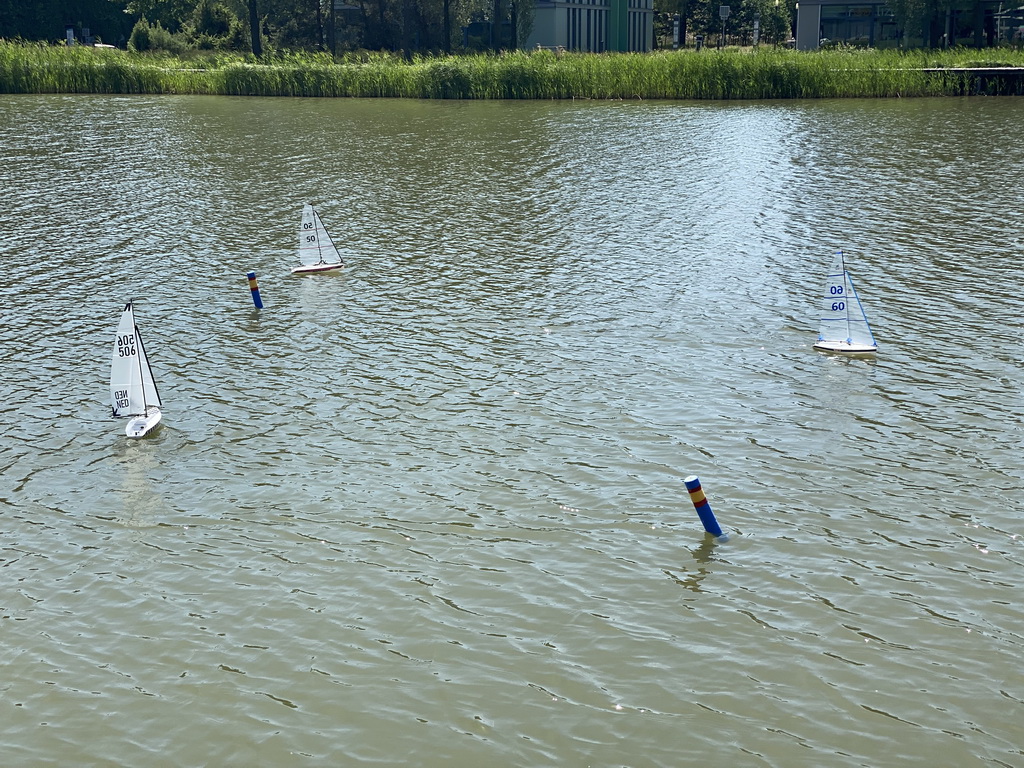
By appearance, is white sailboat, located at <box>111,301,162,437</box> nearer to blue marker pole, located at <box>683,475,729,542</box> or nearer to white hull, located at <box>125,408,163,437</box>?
white hull, located at <box>125,408,163,437</box>

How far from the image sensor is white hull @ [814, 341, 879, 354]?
58.4ft

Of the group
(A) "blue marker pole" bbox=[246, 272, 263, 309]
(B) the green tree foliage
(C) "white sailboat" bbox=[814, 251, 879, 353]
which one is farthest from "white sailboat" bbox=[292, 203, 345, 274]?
(B) the green tree foliage

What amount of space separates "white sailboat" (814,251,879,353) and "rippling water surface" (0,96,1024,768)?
51 cm

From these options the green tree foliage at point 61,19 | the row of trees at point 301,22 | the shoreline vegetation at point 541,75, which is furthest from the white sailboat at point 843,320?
the green tree foliage at point 61,19

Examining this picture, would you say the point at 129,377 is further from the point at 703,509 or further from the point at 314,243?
the point at 314,243

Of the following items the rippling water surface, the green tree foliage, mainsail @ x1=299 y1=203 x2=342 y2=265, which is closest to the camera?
the rippling water surface

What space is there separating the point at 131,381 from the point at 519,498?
6.01m

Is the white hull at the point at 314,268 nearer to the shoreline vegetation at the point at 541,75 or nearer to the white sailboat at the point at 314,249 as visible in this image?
the white sailboat at the point at 314,249

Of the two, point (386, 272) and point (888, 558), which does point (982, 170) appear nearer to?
point (386, 272)

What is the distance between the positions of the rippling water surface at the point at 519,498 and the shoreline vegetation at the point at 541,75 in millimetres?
27582

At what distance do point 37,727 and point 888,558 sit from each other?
831 centimetres

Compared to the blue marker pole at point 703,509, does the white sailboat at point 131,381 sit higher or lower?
higher

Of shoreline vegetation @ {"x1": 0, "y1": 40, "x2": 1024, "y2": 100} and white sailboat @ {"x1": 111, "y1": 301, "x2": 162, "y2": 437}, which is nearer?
white sailboat @ {"x1": 111, "y1": 301, "x2": 162, "y2": 437}

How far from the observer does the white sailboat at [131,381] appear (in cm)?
1513
